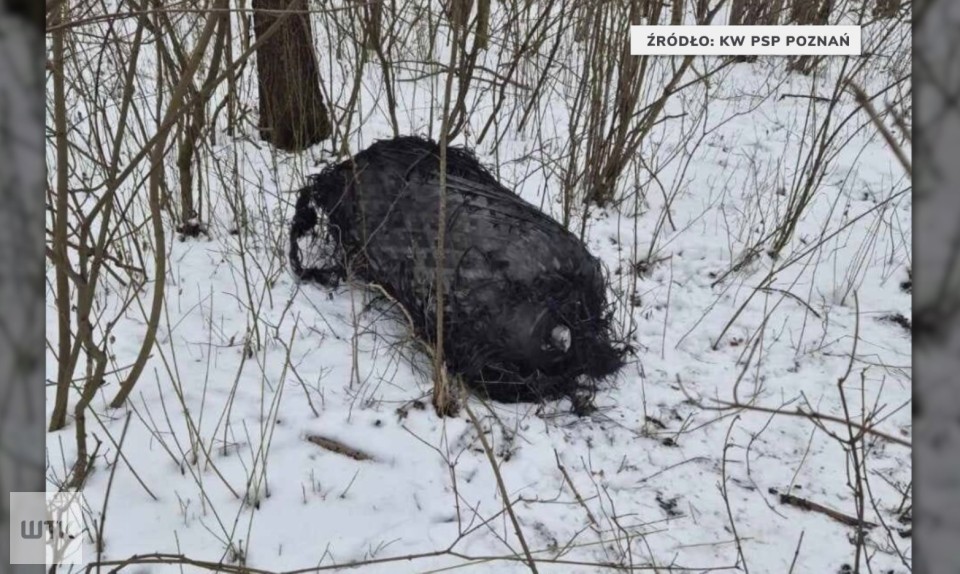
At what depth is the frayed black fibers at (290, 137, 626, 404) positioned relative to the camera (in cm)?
216

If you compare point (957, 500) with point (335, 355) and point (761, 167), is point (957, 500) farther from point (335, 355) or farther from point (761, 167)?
point (761, 167)

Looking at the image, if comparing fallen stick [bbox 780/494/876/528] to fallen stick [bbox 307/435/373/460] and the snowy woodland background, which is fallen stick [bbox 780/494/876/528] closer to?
the snowy woodland background

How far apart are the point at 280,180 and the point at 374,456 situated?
1.91m

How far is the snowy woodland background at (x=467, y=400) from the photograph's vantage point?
1.60m

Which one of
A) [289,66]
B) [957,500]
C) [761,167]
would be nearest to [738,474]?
[957,500]

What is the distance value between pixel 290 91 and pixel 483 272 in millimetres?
2081

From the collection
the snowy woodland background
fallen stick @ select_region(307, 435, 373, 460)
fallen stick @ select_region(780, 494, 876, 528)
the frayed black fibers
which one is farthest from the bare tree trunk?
fallen stick @ select_region(780, 494, 876, 528)

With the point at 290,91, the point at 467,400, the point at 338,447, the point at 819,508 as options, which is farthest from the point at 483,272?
the point at 290,91

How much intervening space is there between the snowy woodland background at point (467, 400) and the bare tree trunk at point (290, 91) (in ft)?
0.66

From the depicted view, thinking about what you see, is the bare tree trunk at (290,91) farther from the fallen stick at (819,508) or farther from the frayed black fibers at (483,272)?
the fallen stick at (819,508)

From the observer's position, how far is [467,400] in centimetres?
176

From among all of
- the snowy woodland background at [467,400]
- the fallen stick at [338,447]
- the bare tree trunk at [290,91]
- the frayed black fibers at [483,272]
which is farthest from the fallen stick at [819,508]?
the bare tree trunk at [290,91]

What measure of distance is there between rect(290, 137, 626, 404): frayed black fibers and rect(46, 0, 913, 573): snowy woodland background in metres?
0.11

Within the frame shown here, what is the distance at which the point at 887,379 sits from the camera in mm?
2414
